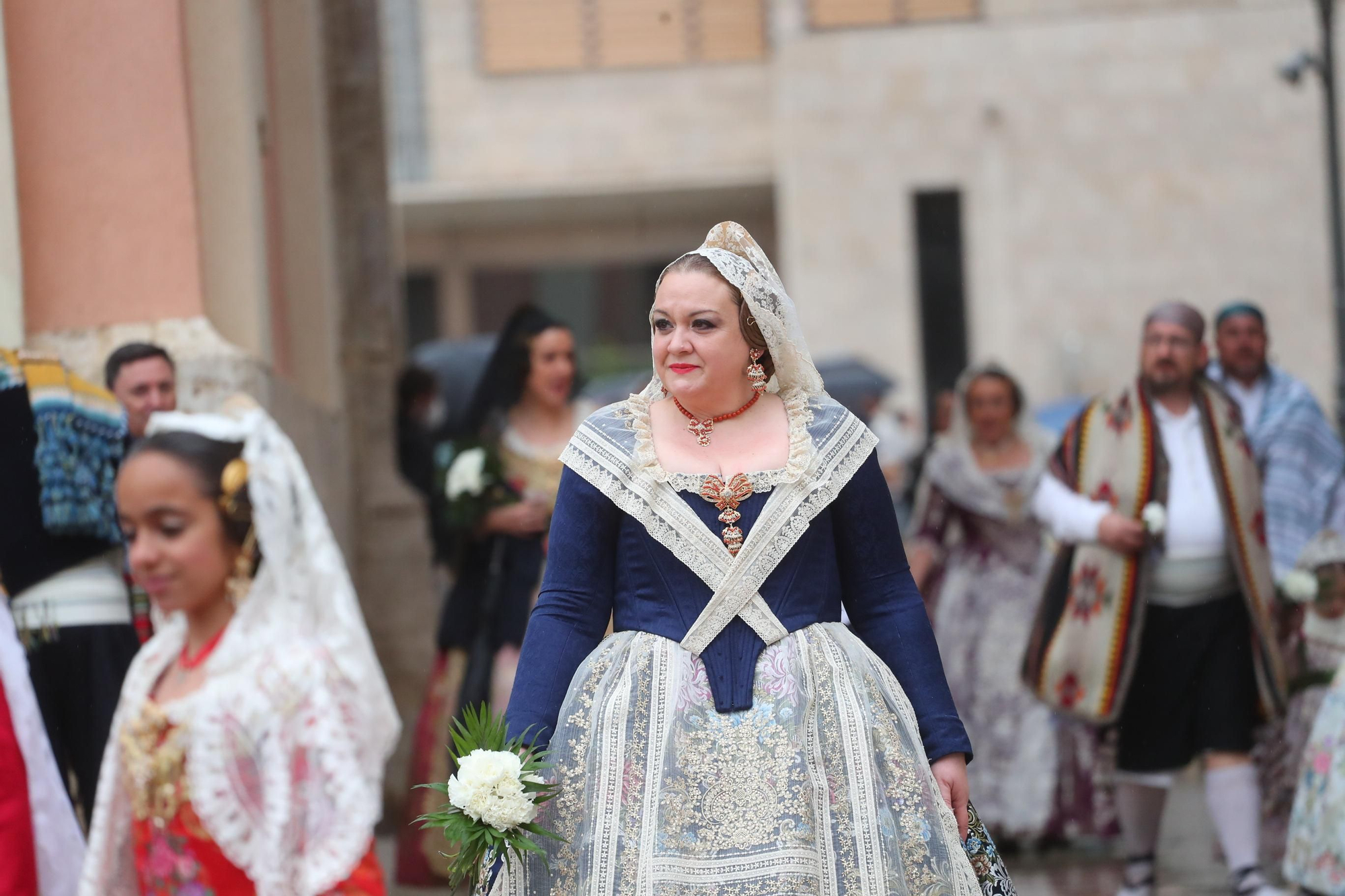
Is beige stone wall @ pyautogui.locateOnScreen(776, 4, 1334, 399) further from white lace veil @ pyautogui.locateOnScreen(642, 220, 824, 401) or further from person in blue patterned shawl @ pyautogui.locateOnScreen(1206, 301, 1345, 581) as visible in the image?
white lace veil @ pyautogui.locateOnScreen(642, 220, 824, 401)

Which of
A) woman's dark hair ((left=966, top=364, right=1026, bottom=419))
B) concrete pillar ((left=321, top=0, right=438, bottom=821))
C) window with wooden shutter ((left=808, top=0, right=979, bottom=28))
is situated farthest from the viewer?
window with wooden shutter ((left=808, top=0, right=979, bottom=28))

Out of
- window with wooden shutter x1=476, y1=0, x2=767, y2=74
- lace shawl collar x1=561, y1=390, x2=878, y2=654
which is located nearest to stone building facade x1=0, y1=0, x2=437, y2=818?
lace shawl collar x1=561, y1=390, x2=878, y2=654

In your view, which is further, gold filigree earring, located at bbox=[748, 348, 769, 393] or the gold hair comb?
gold filigree earring, located at bbox=[748, 348, 769, 393]

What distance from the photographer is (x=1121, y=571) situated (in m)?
6.71

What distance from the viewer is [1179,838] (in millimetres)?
8641

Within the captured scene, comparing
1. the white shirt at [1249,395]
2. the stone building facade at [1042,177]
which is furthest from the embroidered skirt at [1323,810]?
the stone building facade at [1042,177]

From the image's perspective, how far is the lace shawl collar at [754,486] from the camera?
3.80 m

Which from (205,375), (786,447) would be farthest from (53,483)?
(786,447)

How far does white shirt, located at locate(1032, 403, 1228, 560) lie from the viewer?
6645 mm

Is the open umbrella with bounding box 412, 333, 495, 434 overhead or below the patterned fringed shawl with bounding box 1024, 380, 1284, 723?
overhead

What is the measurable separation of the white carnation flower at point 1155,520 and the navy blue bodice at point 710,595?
2.85 m

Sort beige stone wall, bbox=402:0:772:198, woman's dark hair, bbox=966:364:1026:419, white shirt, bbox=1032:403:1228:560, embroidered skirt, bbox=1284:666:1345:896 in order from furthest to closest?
1. beige stone wall, bbox=402:0:772:198
2. woman's dark hair, bbox=966:364:1026:419
3. white shirt, bbox=1032:403:1228:560
4. embroidered skirt, bbox=1284:666:1345:896

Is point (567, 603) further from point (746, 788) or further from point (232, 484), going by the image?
point (232, 484)

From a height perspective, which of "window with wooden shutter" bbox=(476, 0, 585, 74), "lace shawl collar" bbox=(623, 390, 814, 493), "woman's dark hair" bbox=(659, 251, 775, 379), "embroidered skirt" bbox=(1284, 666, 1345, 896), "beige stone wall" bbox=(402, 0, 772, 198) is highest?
"window with wooden shutter" bbox=(476, 0, 585, 74)
